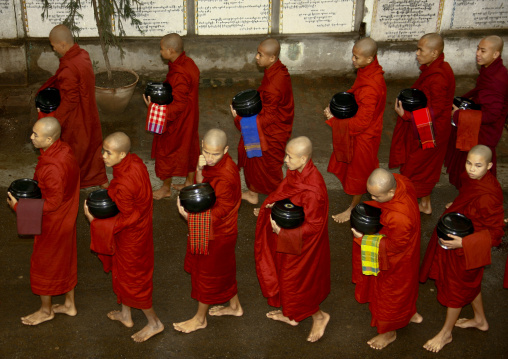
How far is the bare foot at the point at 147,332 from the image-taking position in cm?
551

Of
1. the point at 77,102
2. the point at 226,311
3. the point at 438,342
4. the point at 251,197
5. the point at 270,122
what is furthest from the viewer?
the point at 251,197

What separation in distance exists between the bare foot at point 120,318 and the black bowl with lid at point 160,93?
2580mm

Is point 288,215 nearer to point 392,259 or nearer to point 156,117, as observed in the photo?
point 392,259

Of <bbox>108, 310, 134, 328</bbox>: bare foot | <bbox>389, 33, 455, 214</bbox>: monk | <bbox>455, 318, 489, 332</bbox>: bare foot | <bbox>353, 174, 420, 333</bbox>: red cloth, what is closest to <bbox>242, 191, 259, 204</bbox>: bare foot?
<bbox>389, 33, 455, 214</bbox>: monk

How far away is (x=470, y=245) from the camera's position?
4.93 m

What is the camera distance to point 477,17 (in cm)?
1069

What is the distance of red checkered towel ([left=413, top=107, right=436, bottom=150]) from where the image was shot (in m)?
6.83

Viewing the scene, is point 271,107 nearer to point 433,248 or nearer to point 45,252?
point 433,248

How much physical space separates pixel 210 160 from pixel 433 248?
2260mm

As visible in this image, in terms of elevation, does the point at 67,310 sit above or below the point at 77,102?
below

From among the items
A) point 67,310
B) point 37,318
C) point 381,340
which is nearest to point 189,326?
point 67,310

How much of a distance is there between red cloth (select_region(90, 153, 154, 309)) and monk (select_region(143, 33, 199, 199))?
2153mm

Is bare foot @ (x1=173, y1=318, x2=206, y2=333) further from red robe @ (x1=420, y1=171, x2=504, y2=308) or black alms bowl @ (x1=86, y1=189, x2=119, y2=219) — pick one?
red robe @ (x1=420, y1=171, x2=504, y2=308)

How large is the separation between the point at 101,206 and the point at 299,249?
171cm
